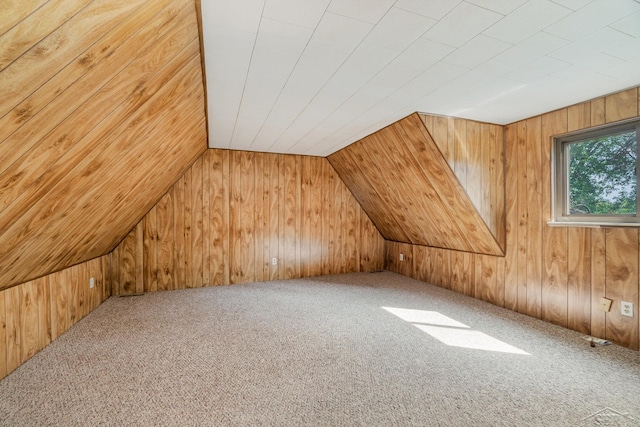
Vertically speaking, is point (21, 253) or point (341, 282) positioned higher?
point (21, 253)

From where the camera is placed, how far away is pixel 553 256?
2672 mm

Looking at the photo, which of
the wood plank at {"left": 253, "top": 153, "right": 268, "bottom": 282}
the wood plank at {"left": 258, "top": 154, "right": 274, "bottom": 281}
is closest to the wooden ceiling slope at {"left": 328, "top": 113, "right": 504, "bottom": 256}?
the wood plank at {"left": 258, "top": 154, "right": 274, "bottom": 281}

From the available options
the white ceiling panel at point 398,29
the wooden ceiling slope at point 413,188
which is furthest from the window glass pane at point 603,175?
the white ceiling panel at point 398,29

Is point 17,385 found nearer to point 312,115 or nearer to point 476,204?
point 312,115

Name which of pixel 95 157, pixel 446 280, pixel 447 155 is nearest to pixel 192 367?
pixel 95 157

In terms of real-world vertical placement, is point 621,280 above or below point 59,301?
above

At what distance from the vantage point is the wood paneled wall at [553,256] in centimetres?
221

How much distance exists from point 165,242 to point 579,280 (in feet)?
14.5

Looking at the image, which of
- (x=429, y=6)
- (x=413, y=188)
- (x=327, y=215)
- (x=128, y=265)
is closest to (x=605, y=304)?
(x=413, y=188)

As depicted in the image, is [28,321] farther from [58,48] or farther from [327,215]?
[327,215]

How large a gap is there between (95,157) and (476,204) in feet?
10.4

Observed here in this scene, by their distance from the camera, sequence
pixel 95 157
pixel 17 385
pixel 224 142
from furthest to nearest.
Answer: pixel 224 142
pixel 17 385
pixel 95 157

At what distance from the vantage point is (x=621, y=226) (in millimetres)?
2207

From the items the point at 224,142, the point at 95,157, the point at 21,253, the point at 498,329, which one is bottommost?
the point at 498,329
